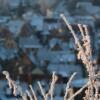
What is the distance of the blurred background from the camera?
8.87m

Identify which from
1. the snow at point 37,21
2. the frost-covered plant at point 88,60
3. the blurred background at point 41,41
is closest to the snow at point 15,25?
the blurred background at point 41,41

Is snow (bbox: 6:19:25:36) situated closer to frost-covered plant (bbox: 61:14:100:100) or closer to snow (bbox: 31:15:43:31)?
snow (bbox: 31:15:43:31)

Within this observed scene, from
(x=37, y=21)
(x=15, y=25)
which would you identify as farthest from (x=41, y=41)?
(x=37, y=21)

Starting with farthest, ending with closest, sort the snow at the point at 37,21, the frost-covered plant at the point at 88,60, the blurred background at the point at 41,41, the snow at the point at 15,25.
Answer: the snow at the point at 37,21
the snow at the point at 15,25
the blurred background at the point at 41,41
the frost-covered plant at the point at 88,60

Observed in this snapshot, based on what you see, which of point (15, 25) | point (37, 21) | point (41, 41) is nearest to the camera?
point (41, 41)

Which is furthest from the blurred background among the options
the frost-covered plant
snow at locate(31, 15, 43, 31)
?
the frost-covered plant

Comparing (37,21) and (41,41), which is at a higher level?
(41,41)

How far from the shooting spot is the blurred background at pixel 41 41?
887 centimetres

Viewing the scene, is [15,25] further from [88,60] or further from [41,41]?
[88,60]

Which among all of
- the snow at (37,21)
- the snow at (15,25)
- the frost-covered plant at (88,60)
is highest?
the frost-covered plant at (88,60)

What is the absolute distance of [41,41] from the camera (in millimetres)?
13211

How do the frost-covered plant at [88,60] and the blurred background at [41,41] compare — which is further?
the blurred background at [41,41]

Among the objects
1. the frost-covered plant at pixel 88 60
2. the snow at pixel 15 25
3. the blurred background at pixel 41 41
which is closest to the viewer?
the frost-covered plant at pixel 88 60

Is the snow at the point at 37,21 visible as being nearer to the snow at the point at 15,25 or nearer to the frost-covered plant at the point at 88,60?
the snow at the point at 15,25
